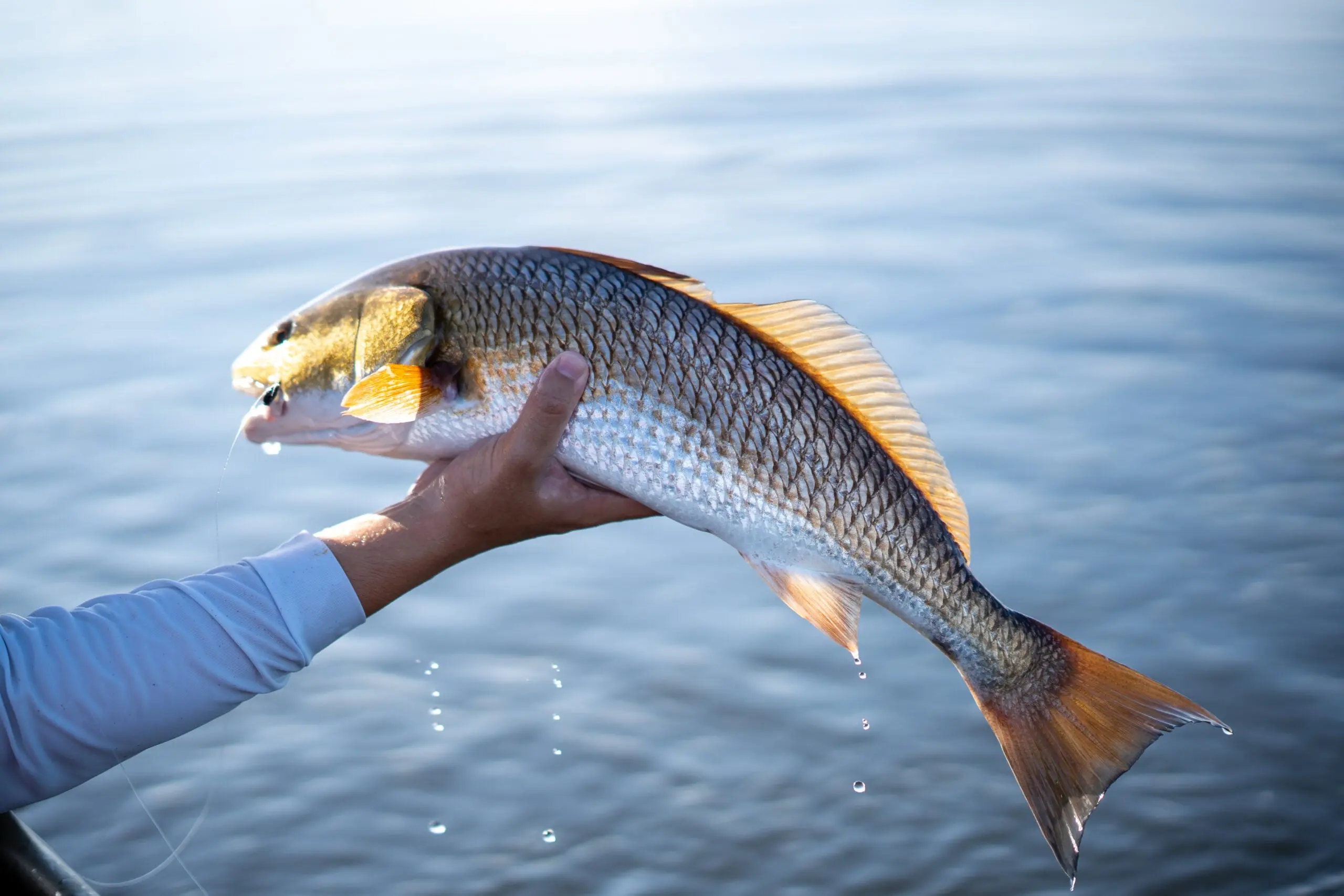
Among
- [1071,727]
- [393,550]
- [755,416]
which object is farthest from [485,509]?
[1071,727]

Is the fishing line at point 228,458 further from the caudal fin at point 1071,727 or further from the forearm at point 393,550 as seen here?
the caudal fin at point 1071,727

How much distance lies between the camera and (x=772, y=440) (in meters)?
2.39

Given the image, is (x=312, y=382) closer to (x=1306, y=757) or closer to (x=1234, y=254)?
(x=1306, y=757)

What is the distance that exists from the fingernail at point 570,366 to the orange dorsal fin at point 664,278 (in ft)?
0.70

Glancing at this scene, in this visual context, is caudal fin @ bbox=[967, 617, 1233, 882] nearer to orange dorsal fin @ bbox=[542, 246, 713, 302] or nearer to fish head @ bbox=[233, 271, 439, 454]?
orange dorsal fin @ bbox=[542, 246, 713, 302]

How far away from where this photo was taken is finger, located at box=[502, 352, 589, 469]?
2277mm

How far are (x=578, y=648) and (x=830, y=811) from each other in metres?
1.10

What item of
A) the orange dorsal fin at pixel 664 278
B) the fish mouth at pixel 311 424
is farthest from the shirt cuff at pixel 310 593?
the orange dorsal fin at pixel 664 278

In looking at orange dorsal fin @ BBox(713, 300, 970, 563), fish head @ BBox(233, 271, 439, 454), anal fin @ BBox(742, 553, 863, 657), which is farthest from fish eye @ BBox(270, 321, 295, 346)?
anal fin @ BBox(742, 553, 863, 657)

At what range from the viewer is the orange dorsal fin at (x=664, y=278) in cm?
240

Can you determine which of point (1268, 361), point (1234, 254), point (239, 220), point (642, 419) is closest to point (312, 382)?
point (642, 419)

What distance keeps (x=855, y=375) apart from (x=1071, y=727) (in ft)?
2.37

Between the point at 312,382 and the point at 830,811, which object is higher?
the point at 312,382

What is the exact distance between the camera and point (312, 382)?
2.54 meters
